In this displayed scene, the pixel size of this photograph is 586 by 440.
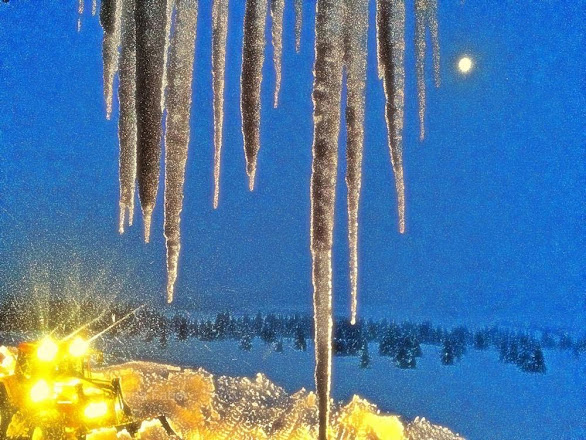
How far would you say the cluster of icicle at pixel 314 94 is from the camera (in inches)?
93.6

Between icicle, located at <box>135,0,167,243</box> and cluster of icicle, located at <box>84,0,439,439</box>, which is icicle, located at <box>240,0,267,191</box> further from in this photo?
icicle, located at <box>135,0,167,243</box>

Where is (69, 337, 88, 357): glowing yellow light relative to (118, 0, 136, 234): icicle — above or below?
below

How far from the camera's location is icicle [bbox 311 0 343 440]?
241 cm

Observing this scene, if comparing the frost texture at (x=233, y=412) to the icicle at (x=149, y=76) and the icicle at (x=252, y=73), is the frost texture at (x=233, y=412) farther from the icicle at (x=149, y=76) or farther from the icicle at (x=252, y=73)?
the icicle at (x=149, y=76)

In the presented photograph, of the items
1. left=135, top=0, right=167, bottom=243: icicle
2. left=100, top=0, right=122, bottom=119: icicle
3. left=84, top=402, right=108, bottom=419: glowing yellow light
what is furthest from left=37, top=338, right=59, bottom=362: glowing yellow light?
left=135, top=0, right=167, bottom=243: icicle

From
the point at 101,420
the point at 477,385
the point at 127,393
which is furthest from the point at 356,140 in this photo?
the point at 477,385

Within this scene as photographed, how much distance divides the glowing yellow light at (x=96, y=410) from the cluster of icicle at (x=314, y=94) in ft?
6.20

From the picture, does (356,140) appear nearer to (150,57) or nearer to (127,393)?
(150,57)

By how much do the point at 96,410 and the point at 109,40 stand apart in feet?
8.93

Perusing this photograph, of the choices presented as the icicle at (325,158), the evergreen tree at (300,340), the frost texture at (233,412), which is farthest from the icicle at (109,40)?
the evergreen tree at (300,340)

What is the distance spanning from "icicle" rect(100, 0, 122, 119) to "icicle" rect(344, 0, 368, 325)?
3.92ft

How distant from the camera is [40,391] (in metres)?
4.00

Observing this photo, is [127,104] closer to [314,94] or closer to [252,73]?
[252,73]

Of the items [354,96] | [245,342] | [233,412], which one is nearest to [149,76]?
[354,96]
